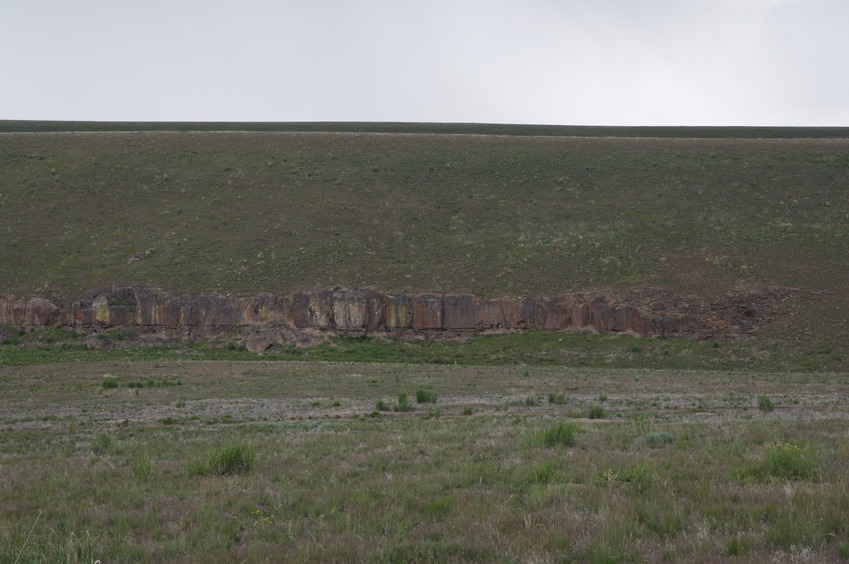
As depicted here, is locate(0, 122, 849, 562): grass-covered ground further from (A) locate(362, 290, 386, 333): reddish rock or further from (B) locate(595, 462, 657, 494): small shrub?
(A) locate(362, 290, 386, 333): reddish rock

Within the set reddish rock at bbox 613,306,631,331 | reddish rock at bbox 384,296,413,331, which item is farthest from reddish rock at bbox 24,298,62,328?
reddish rock at bbox 613,306,631,331

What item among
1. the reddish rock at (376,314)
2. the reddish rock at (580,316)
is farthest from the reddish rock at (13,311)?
the reddish rock at (580,316)

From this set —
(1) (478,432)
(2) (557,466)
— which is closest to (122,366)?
(1) (478,432)

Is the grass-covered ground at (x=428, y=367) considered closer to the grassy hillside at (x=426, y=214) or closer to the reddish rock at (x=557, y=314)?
the grassy hillside at (x=426, y=214)

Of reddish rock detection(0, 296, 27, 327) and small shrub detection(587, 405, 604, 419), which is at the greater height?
small shrub detection(587, 405, 604, 419)

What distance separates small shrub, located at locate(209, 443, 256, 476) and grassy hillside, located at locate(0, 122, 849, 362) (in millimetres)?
36143

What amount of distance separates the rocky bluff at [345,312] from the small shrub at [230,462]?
109 ft

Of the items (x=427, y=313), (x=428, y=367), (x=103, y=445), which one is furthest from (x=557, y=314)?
(x=103, y=445)

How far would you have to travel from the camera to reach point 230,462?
434 inches

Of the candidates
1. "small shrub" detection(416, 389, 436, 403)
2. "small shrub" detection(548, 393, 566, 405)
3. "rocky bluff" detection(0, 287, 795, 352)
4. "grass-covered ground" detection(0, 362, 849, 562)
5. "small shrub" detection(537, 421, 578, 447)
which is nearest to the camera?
"grass-covered ground" detection(0, 362, 849, 562)

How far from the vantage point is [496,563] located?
6062mm

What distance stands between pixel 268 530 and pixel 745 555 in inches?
180

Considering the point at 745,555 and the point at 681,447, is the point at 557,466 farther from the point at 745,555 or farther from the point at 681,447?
the point at 745,555

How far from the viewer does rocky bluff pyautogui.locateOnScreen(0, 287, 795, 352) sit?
44.7m
